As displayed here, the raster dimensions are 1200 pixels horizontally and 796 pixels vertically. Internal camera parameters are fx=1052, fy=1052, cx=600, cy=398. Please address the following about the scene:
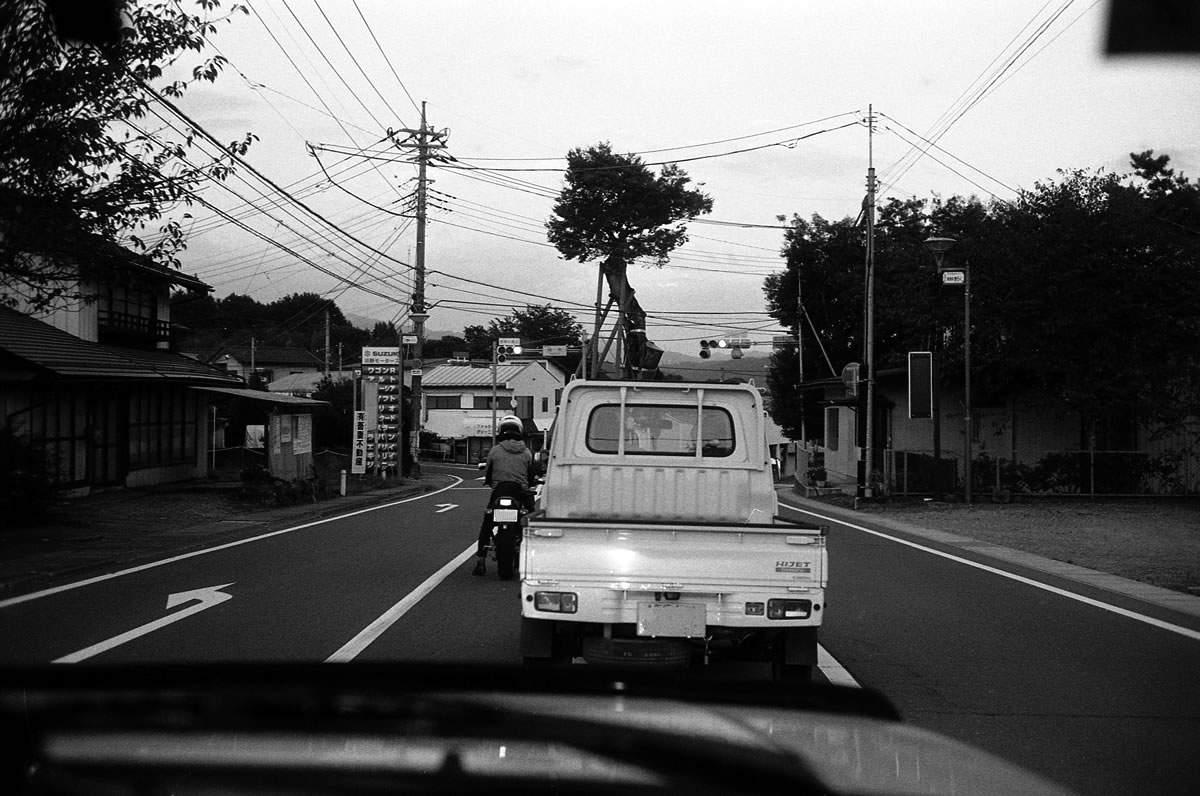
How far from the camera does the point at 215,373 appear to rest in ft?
109

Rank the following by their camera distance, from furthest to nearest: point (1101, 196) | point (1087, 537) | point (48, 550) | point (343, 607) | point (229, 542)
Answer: point (1101, 196) → point (1087, 537) → point (229, 542) → point (48, 550) → point (343, 607)

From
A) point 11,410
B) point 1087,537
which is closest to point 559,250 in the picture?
point 11,410

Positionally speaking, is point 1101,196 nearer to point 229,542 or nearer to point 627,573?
point 229,542

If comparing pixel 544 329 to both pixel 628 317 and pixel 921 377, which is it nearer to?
pixel 628 317

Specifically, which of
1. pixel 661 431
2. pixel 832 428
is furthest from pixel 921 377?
pixel 832 428

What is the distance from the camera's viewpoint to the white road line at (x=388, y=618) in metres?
7.87

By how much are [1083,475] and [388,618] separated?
2451 centimetres

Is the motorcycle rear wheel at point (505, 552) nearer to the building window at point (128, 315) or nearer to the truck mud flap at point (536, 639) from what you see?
the truck mud flap at point (536, 639)

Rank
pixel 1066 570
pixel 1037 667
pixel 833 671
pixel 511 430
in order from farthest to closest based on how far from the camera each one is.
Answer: pixel 1066 570
pixel 511 430
pixel 1037 667
pixel 833 671

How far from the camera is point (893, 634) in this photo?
9305 mm

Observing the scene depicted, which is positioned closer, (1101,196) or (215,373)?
(1101,196)

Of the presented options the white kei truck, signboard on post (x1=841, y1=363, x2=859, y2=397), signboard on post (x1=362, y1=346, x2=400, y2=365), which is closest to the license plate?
the white kei truck

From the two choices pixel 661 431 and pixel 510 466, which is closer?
pixel 661 431

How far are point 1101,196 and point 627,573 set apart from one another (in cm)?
2575
